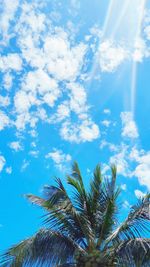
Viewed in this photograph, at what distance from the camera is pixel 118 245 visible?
16.0m

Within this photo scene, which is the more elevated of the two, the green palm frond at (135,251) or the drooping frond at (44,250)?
the drooping frond at (44,250)

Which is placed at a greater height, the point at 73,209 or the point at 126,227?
the point at 73,209

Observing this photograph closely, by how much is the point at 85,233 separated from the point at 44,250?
5.28 feet

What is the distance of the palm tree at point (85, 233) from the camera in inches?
611

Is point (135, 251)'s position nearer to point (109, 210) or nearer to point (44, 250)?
point (109, 210)

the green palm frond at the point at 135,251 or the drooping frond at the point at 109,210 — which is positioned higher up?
the drooping frond at the point at 109,210

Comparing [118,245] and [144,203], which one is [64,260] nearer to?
[118,245]

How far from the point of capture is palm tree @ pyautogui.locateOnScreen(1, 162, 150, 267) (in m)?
15.5

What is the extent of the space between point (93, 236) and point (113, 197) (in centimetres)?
171

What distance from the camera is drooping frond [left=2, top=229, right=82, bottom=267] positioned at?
15438 millimetres

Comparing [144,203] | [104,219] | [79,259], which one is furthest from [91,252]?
[144,203]

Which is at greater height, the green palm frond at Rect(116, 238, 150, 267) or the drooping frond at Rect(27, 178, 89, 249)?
the drooping frond at Rect(27, 178, 89, 249)

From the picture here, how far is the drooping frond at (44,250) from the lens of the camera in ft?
50.6

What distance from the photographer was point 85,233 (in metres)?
16.5
